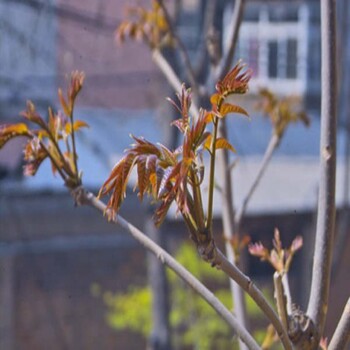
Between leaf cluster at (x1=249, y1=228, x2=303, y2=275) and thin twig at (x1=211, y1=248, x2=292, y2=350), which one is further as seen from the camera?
leaf cluster at (x1=249, y1=228, x2=303, y2=275)

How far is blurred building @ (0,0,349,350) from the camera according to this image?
6.23 m

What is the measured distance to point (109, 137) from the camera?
7.01 m

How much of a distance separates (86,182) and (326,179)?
4388 millimetres

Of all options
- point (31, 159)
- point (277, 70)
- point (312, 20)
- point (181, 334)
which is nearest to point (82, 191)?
point (31, 159)

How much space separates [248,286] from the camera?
1359 mm

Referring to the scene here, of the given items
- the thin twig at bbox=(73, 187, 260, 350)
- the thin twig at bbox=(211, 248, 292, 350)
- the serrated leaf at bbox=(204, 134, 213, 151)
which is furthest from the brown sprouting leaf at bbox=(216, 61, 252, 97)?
the thin twig at bbox=(73, 187, 260, 350)

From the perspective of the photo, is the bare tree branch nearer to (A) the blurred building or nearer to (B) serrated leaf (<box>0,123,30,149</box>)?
(B) serrated leaf (<box>0,123,30,149</box>)

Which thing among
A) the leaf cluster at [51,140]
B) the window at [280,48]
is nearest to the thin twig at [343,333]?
the leaf cluster at [51,140]

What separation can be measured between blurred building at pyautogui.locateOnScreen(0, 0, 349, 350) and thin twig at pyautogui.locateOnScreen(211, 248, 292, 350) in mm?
4289

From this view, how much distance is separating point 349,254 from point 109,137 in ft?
7.88

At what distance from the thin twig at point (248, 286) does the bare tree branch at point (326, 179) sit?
→ 9cm

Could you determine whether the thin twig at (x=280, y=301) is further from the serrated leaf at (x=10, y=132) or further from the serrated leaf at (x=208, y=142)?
the serrated leaf at (x=10, y=132)

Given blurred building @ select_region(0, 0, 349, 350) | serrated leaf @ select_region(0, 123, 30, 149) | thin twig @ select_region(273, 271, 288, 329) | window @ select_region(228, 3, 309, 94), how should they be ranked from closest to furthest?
thin twig @ select_region(273, 271, 288, 329)
serrated leaf @ select_region(0, 123, 30, 149)
blurred building @ select_region(0, 0, 349, 350)
window @ select_region(228, 3, 309, 94)

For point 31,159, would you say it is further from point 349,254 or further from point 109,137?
point 349,254
